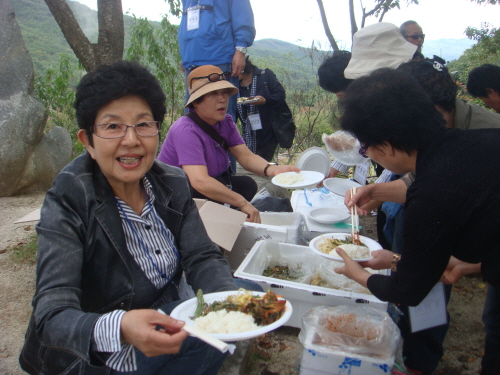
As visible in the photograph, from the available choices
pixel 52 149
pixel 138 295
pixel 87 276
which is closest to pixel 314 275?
pixel 138 295

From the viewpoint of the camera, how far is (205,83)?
10.4ft

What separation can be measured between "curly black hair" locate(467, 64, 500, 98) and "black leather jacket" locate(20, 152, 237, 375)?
9.69 ft

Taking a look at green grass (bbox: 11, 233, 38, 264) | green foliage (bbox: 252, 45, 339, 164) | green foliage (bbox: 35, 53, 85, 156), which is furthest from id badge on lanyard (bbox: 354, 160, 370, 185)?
green foliage (bbox: 35, 53, 85, 156)

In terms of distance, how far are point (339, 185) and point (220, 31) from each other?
2338mm

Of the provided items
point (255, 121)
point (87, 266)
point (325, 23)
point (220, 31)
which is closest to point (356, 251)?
point (87, 266)

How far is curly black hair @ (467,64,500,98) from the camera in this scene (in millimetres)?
3229

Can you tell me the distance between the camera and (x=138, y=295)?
1.68m

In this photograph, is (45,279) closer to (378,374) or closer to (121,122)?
(121,122)

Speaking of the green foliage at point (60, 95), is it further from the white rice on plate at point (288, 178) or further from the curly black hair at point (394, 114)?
the curly black hair at point (394, 114)

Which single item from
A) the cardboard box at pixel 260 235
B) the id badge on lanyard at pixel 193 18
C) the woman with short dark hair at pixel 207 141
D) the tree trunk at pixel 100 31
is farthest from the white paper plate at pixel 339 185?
the tree trunk at pixel 100 31

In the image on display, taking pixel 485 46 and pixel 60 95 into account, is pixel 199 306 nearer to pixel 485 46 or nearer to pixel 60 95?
pixel 60 95

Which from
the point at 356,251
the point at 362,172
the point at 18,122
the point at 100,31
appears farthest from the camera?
the point at 18,122

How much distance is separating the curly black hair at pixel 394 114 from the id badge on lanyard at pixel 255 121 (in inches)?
128

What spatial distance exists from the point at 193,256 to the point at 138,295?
0.32m
